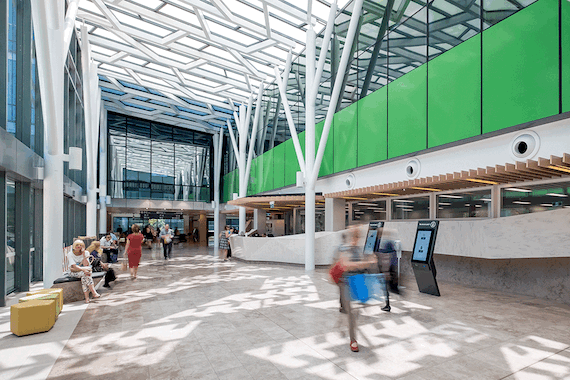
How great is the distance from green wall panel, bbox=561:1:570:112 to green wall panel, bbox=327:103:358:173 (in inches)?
275

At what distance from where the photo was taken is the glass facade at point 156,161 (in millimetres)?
28672

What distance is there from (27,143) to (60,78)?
2.02 meters

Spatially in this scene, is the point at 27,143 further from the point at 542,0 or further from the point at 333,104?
the point at 542,0

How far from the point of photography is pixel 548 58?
24.7 feet

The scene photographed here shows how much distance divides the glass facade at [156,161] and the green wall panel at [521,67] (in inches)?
1048

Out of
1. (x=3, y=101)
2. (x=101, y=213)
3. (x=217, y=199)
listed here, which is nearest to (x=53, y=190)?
(x=3, y=101)

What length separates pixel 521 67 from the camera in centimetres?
805

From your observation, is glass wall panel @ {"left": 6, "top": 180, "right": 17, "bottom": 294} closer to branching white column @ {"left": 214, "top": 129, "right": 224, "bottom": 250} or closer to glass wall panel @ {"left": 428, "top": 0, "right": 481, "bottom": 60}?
glass wall panel @ {"left": 428, "top": 0, "right": 481, "bottom": 60}


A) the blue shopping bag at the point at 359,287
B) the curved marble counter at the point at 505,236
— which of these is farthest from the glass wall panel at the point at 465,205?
the blue shopping bag at the point at 359,287

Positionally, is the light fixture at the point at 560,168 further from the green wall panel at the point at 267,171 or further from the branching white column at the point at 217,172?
the branching white column at the point at 217,172

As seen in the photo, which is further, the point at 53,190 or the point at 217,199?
the point at 217,199

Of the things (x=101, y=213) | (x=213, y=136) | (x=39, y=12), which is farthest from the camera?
(x=213, y=136)

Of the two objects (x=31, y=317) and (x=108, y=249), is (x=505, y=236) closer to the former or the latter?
(x=31, y=317)

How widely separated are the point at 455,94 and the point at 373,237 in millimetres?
4982
